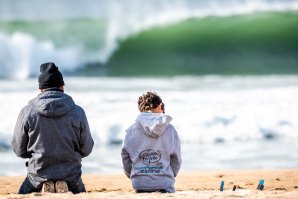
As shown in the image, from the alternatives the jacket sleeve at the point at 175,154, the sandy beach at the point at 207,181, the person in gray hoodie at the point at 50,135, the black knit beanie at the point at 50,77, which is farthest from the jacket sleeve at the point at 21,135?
the sandy beach at the point at 207,181

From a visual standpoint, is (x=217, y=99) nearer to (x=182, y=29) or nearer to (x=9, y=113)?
(x=9, y=113)

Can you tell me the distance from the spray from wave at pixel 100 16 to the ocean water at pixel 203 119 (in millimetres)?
4751

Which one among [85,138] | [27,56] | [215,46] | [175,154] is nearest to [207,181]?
[175,154]

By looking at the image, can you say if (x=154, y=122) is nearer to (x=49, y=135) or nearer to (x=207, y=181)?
(x=49, y=135)

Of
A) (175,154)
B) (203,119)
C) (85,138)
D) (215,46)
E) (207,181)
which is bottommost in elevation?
(207,181)

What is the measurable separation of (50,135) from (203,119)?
21.0 ft

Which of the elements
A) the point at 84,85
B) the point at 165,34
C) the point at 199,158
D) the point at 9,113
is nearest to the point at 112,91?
the point at 84,85

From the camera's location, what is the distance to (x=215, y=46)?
73.7ft

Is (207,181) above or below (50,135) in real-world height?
below

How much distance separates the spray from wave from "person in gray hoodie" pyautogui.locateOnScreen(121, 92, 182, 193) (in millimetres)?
15800

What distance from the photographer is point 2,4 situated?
2478 cm

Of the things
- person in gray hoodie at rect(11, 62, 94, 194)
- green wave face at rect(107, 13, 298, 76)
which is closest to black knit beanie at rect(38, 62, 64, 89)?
person in gray hoodie at rect(11, 62, 94, 194)

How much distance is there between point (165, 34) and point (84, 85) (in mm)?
7660

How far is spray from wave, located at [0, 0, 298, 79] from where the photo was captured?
69.4ft
